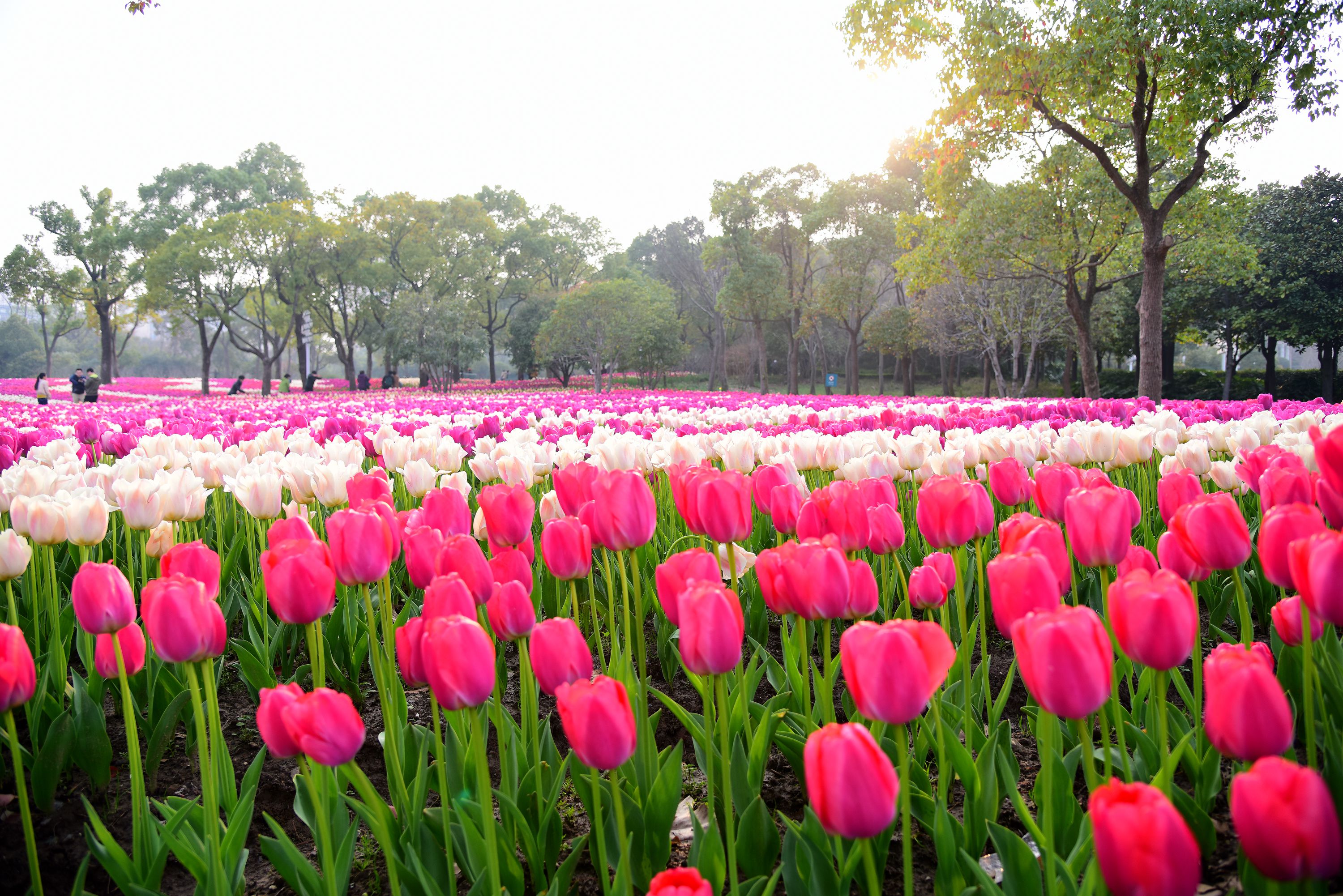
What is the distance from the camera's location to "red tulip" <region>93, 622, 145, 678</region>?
1.54 m

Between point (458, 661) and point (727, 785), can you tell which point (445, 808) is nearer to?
point (458, 661)

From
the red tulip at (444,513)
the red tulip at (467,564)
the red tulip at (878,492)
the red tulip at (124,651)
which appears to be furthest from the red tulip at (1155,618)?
the red tulip at (124,651)

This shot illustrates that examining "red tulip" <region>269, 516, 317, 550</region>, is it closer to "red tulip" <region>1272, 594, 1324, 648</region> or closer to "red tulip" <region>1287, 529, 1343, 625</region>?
"red tulip" <region>1287, 529, 1343, 625</region>

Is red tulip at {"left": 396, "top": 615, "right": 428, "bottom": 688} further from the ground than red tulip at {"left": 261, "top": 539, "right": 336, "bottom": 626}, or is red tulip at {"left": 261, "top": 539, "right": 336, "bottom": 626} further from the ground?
red tulip at {"left": 261, "top": 539, "right": 336, "bottom": 626}

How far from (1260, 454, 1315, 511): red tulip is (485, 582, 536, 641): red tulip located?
144 centimetres

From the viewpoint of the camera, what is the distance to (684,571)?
1.31 meters

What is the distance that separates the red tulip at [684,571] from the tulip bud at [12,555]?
4.99ft

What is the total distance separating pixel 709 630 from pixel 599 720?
0.22 meters

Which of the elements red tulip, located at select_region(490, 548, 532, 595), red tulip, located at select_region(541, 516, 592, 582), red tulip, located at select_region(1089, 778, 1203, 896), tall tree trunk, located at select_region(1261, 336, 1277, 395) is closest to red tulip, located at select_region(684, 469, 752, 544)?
red tulip, located at select_region(541, 516, 592, 582)

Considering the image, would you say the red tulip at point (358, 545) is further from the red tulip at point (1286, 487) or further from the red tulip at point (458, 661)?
the red tulip at point (1286, 487)

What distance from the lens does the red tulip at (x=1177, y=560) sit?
1365 millimetres

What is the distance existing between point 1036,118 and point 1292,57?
4.27 meters

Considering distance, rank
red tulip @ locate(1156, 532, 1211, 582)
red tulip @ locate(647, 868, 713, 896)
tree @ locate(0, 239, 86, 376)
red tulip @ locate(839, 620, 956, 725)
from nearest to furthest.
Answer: red tulip @ locate(647, 868, 713, 896) < red tulip @ locate(839, 620, 956, 725) < red tulip @ locate(1156, 532, 1211, 582) < tree @ locate(0, 239, 86, 376)

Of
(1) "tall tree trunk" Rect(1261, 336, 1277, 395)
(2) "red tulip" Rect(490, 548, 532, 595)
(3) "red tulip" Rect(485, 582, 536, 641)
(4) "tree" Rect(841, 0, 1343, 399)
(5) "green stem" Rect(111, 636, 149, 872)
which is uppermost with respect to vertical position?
(4) "tree" Rect(841, 0, 1343, 399)
